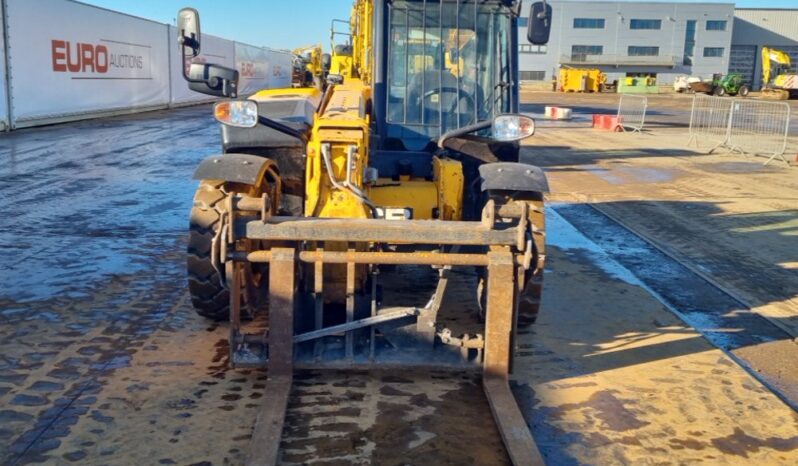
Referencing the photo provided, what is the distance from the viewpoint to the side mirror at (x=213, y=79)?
538 centimetres

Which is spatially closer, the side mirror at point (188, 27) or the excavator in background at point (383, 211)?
the excavator in background at point (383, 211)

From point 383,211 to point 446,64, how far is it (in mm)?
1788

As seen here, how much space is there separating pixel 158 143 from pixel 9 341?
13840mm

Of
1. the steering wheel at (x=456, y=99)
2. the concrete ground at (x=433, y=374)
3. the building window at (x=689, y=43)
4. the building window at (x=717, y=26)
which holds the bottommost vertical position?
the concrete ground at (x=433, y=374)

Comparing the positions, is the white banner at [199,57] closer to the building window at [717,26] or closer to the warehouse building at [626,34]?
the warehouse building at [626,34]

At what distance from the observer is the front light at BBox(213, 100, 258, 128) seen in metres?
5.11

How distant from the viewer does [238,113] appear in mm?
5133

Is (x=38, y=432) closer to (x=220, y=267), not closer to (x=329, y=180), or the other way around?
(x=220, y=267)

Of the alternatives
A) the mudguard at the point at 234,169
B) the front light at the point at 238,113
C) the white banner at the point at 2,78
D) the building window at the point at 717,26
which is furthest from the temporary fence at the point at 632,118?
the building window at the point at 717,26

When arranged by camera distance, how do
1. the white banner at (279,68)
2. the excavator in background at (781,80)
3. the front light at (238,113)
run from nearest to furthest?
the front light at (238,113)
the white banner at (279,68)
the excavator in background at (781,80)

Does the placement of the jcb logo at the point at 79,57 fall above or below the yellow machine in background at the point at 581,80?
below

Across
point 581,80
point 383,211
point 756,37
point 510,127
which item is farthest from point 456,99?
point 756,37

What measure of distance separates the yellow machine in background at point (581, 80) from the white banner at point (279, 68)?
875 inches

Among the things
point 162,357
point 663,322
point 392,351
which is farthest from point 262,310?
→ point 663,322
